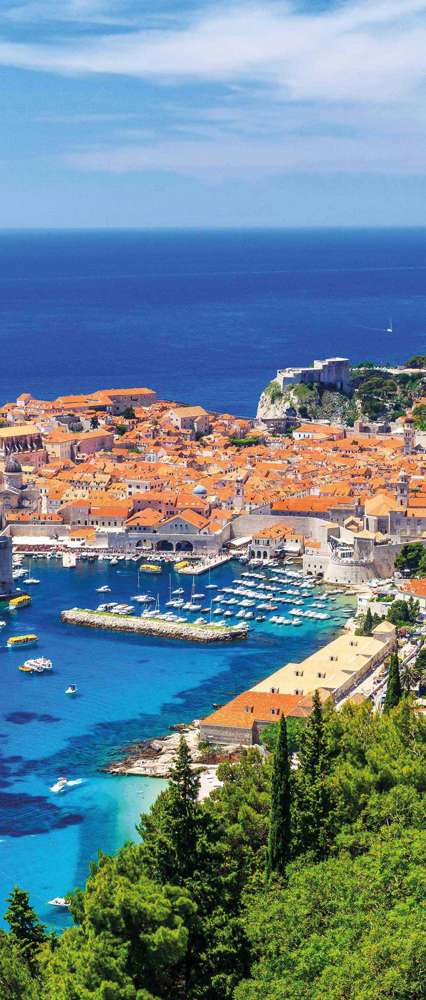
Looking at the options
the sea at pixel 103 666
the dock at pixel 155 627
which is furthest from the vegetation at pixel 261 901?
the dock at pixel 155 627

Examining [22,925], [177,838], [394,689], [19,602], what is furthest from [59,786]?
[19,602]

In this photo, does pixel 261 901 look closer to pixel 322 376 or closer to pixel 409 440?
pixel 409 440

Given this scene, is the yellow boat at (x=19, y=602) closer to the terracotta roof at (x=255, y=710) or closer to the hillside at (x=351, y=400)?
the terracotta roof at (x=255, y=710)

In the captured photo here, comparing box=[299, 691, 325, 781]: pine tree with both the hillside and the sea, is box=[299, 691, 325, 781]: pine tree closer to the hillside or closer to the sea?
the sea

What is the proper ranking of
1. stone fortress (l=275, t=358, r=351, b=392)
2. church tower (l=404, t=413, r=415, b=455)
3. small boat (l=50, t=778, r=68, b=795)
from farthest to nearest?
stone fortress (l=275, t=358, r=351, b=392) < church tower (l=404, t=413, r=415, b=455) < small boat (l=50, t=778, r=68, b=795)

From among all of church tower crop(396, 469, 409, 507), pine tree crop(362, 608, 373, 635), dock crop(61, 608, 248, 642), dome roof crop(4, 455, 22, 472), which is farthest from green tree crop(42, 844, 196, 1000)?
dome roof crop(4, 455, 22, 472)
